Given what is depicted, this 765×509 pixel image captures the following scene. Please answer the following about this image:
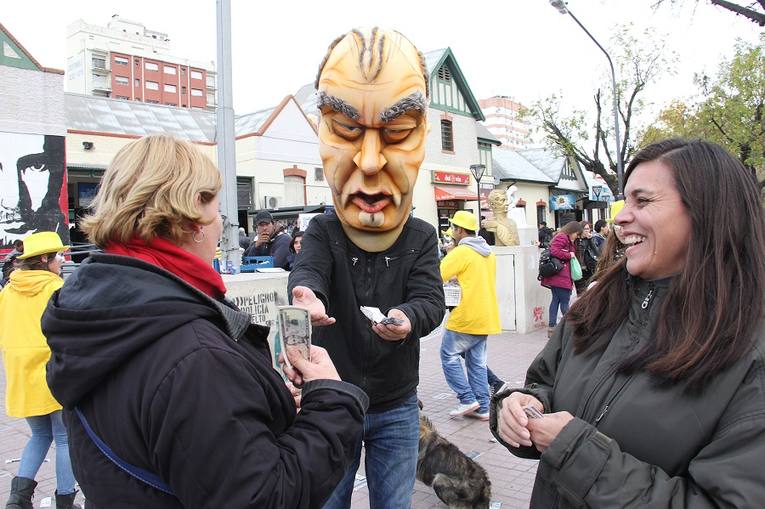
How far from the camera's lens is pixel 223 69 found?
6.44 meters

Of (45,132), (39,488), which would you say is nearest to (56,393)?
(39,488)

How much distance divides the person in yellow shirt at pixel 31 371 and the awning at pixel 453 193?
22.5 m

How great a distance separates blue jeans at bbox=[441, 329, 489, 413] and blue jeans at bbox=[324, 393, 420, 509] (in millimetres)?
3207

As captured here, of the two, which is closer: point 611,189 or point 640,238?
point 640,238

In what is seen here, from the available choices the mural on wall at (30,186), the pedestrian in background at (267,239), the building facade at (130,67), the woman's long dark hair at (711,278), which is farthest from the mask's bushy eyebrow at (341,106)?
the building facade at (130,67)

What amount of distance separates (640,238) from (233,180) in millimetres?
5549

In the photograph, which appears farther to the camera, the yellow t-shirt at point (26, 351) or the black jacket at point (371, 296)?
the yellow t-shirt at point (26, 351)

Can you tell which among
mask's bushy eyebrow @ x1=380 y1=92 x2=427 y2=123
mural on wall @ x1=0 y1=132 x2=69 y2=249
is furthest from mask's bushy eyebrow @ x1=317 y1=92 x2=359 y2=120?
mural on wall @ x1=0 y1=132 x2=69 y2=249

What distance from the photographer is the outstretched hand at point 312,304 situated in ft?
7.09

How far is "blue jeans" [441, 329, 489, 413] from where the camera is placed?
5.69m

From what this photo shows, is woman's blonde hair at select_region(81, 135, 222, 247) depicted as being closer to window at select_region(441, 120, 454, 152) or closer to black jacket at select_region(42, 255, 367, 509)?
black jacket at select_region(42, 255, 367, 509)

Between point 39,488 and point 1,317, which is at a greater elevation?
point 1,317

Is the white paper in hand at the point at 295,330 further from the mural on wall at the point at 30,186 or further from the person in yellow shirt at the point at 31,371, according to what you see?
the mural on wall at the point at 30,186

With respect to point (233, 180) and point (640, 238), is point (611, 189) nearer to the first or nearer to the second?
point (233, 180)
